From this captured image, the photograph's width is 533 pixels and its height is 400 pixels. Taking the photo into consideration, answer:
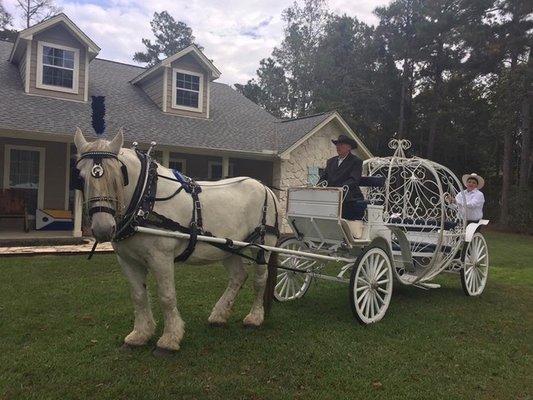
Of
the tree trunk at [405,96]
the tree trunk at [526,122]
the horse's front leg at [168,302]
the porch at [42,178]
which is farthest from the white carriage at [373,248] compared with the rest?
the tree trunk at [405,96]

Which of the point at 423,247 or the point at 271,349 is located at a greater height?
the point at 423,247

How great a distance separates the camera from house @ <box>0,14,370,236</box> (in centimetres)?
1252

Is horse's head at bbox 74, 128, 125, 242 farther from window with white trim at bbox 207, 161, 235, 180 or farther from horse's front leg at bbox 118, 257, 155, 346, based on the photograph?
window with white trim at bbox 207, 161, 235, 180

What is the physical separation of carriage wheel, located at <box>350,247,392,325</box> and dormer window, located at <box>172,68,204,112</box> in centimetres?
1091

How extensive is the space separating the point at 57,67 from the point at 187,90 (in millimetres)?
3962

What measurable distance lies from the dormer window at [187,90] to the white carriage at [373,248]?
29.2ft

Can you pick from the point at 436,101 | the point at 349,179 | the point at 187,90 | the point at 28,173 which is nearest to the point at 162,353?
the point at 349,179

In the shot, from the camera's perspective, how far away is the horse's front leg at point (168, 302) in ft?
14.0

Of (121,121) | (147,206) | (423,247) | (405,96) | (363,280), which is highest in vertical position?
(405,96)

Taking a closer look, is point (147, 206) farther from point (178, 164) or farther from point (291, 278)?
point (178, 164)

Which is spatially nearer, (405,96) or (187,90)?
(187,90)

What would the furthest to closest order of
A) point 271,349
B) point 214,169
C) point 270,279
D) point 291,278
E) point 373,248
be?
point 214,169 → point 291,278 → point 373,248 → point 270,279 → point 271,349

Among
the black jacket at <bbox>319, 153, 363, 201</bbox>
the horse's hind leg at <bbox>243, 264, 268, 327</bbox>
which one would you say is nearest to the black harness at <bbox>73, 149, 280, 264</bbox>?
the horse's hind leg at <bbox>243, 264, 268, 327</bbox>

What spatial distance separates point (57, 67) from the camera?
13.2 meters
